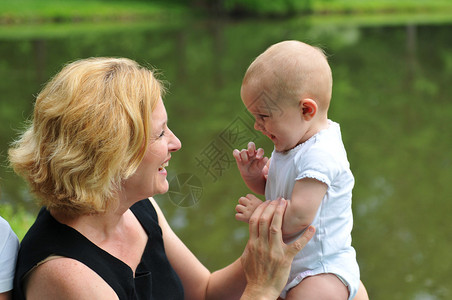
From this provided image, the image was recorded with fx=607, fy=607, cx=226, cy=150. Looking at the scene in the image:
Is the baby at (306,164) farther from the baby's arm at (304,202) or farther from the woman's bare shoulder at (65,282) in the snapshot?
the woman's bare shoulder at (65,282)

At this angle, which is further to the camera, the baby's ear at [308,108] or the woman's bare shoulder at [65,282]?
the baby's ear at [308,108]

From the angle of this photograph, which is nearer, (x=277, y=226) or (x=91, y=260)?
(x=91, y=260)

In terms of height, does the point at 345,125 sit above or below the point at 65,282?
below

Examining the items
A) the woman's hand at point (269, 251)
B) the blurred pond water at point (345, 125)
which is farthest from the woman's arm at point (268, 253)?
the blurred pond water at point (345, 125)

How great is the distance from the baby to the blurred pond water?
341 millimetres

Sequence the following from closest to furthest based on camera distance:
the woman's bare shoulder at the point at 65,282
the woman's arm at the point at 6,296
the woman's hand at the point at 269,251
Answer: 1. the woman's bare shoulder at the point at 65,282
2. the woman's arm at the point at 6,296
3. the woman's hand at the point at 269,251

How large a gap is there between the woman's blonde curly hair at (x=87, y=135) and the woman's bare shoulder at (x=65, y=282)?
0.19 meters

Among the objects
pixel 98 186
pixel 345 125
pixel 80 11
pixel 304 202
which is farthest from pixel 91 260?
pixel 80 11

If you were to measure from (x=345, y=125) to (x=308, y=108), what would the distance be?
8019mm

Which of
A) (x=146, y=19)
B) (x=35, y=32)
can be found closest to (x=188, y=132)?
(x=35, y=32)

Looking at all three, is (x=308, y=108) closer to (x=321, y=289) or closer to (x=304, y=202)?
(x=304, y=202)

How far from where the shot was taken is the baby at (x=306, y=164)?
1976 mm

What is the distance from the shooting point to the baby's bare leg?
206 centimetres

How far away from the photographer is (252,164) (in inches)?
88.6
